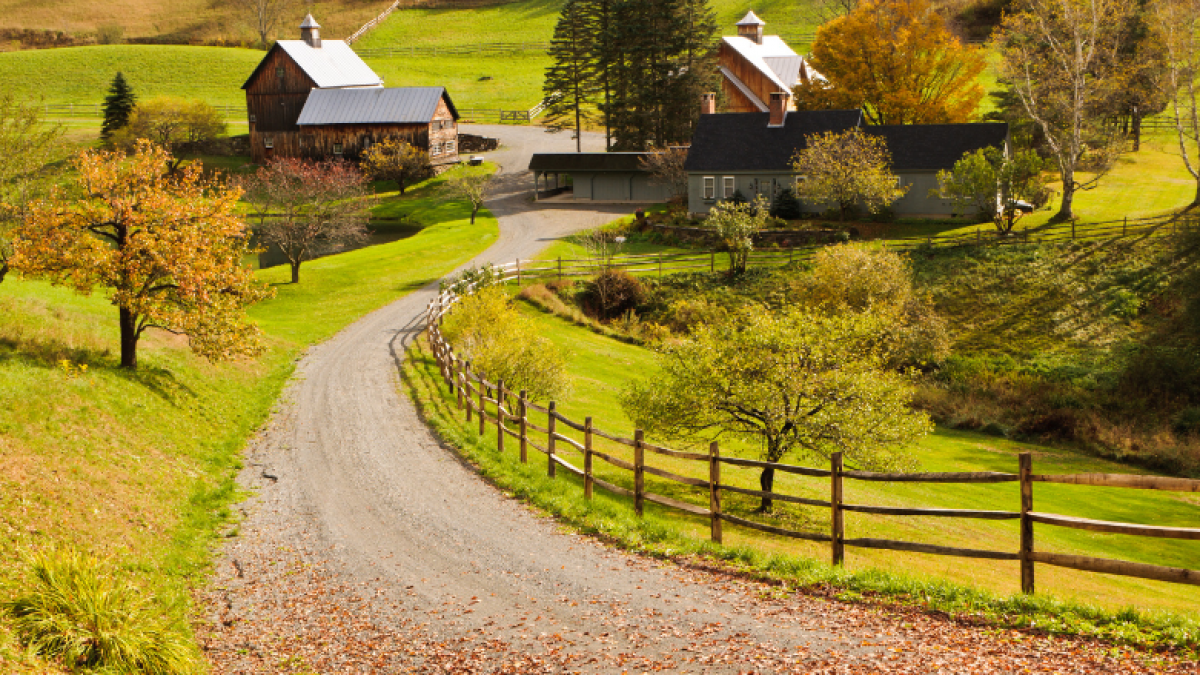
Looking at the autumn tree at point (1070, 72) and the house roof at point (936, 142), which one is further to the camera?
the house roof at point (936, 142)

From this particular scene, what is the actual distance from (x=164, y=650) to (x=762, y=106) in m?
67.5

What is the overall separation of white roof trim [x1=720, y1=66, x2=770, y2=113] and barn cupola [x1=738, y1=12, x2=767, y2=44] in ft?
26.4

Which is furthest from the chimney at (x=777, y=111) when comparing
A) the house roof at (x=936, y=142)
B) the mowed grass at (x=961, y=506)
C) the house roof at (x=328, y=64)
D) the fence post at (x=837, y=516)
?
the fence post at (x=837, y=516)

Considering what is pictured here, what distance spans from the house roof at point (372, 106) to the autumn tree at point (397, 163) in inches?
123

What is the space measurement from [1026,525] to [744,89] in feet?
218

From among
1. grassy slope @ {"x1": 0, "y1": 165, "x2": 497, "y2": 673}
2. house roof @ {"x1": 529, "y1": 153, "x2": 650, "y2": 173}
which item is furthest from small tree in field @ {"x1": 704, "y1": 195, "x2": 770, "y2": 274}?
grassy slope @ {"x1": 0, "y1": 165, "x2": 497, "y2": 673}

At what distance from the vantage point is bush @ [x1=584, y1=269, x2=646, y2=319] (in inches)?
1680

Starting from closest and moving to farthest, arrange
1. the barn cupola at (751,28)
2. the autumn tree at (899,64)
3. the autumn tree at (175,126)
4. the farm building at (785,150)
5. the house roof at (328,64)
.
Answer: the farm building at (785,150) → the autumn tree at (899,64) → the autumn tree at (175,126) → the barn cupola at (751,28) → the house roof at (328,64)

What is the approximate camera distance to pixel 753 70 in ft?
234

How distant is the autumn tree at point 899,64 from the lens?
59.3 metres

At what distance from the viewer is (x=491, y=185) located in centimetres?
7088

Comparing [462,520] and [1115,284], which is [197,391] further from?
[1115,284]

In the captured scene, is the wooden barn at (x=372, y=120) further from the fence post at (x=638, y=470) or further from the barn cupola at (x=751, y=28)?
the fence post at (x=638, y=470)

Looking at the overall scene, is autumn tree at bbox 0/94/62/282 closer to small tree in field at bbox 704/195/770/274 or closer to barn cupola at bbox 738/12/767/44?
small tree in field at bbox 704/195/770/274
